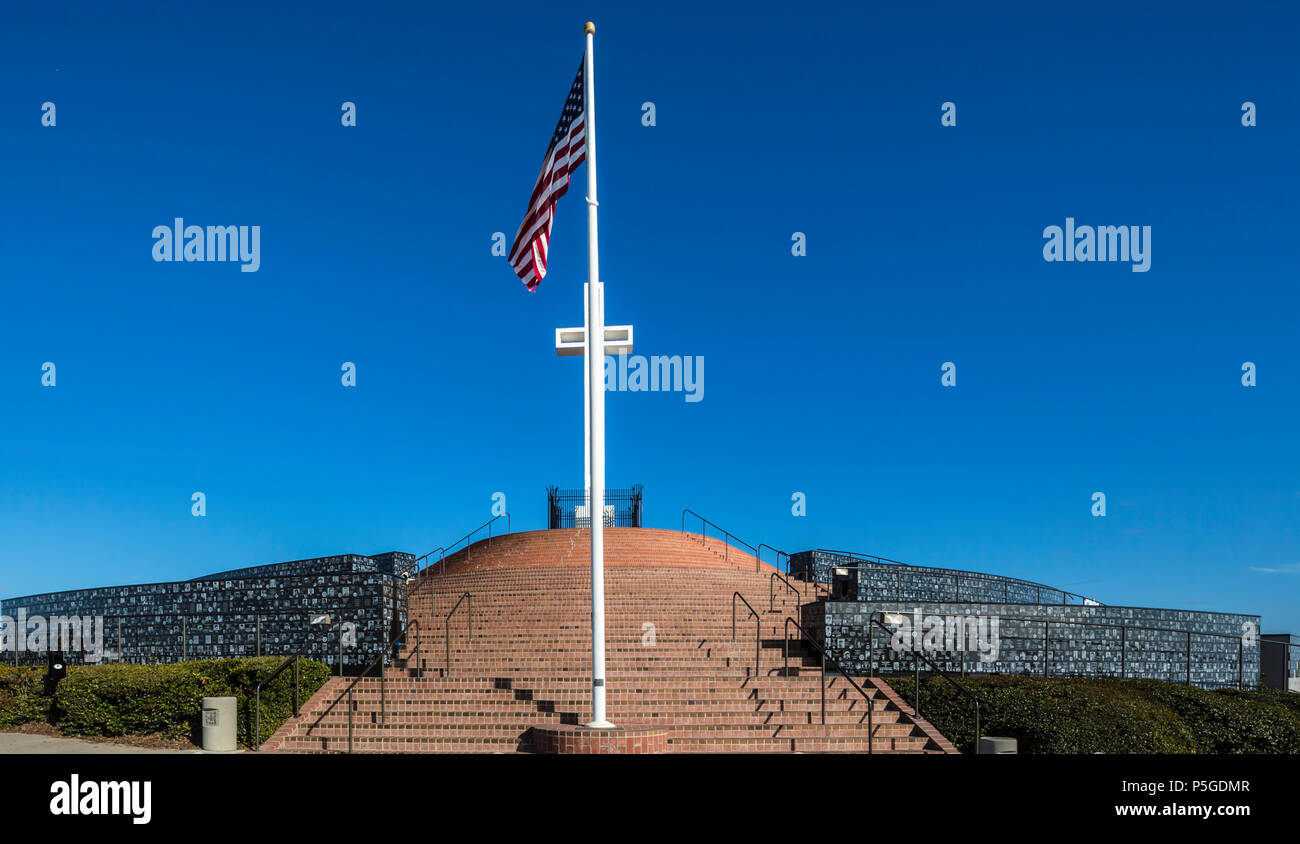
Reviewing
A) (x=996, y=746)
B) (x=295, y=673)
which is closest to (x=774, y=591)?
(x=996, y=746)

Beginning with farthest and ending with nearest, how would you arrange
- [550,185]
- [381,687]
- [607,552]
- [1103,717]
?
1. [607,552]
2. [381,687]
3. [1103,717]
4. [550,185]

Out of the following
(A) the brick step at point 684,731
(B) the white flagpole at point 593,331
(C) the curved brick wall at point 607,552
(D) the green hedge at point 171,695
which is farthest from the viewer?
(C) the curved brick wall at point 607,552

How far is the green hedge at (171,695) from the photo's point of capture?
12812mm

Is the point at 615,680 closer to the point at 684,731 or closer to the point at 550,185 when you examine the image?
the point at 684,731

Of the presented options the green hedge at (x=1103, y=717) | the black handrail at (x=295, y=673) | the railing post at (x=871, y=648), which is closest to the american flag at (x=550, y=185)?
the black handrail at (x=295, y=673)

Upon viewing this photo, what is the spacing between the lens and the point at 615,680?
13.1m

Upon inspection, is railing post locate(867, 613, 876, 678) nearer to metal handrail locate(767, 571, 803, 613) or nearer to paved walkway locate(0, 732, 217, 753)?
metal handrail locate(767, 571, 803, 613)

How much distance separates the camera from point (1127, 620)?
1672 cm

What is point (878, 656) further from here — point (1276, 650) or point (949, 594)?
point (1276, 650)

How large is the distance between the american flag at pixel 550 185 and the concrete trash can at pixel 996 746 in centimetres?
754

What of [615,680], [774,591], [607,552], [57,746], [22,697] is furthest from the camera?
[607,552]

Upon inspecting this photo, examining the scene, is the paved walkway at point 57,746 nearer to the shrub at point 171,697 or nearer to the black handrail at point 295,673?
the shrub at point 171,697

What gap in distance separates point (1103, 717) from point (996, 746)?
7.61 ft

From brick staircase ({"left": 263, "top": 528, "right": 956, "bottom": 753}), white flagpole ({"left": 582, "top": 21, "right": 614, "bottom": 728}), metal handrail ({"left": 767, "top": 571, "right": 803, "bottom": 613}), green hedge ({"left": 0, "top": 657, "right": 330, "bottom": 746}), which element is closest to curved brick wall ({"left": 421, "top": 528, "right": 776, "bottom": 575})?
metal handrail ({"left": 767, "top": 571, "right": 803, "bottom": 613})
